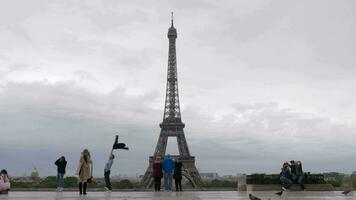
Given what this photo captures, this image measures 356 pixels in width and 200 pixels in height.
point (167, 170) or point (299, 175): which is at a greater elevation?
point (167, 170)

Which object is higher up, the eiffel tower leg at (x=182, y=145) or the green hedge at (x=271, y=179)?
the eiffel tower leg at (x=182, y=145)

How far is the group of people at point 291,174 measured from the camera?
68.4 ft

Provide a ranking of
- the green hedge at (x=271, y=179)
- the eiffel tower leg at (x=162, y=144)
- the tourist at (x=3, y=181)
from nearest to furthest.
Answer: the tourist at (x=3, y=181)
the green hedge at (x=271, y=179)
the eiffel tower leg at (x=162, y=144)

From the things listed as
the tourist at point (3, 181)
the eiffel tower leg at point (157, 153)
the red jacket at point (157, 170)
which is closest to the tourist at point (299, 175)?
the red jacket at point (157, 170)

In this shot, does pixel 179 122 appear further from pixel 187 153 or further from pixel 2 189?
pixel 2 189

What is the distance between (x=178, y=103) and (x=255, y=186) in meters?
62.5

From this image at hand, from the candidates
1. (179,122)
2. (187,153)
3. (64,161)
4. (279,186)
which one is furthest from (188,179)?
(64,161)

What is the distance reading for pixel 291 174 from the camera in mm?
22203

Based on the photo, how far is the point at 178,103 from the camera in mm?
88500

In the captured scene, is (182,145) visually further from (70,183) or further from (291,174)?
(291,174)

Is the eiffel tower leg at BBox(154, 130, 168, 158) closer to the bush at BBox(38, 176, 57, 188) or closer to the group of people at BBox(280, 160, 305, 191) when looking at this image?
the bush at BBox(38, 176, 57, 188)

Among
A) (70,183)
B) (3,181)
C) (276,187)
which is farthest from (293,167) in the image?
(70,183)

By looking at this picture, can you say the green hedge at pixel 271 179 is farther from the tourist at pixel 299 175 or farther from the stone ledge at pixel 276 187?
the tourist at pixel 299 175

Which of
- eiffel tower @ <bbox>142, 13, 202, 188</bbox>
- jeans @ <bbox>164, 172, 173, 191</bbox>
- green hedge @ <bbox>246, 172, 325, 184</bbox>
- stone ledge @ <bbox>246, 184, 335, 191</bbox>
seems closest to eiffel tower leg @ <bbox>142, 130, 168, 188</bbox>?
eiffel tower @ <bbox>142, 13, 202, 188</bbox>
